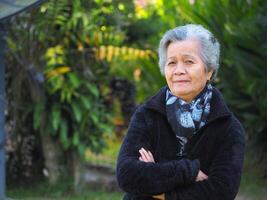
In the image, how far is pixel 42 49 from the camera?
6980 mm

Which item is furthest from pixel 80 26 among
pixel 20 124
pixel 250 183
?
pixel 250 183

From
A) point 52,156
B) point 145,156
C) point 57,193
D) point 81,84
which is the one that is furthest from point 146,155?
point 52,156

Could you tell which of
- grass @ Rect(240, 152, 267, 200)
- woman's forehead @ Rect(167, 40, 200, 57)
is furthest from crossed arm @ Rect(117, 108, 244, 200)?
grass @ Rect(240, 152, 267, 200)

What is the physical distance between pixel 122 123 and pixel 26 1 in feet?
23.3

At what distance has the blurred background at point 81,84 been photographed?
6.86 m

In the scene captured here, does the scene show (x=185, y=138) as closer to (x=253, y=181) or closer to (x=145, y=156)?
(x=145, y=156)

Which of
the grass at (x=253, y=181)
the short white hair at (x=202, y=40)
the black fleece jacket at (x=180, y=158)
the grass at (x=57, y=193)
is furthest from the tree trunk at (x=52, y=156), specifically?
the short white hair at (x=202, y=40)

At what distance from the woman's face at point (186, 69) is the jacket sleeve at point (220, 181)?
0.85 ft

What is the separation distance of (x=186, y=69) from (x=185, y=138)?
280mm

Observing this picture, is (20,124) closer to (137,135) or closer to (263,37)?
(263,37)

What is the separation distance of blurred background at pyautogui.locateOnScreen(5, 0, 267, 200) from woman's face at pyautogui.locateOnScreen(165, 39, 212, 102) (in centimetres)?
386

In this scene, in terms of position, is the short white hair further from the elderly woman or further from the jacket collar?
the jacket collar

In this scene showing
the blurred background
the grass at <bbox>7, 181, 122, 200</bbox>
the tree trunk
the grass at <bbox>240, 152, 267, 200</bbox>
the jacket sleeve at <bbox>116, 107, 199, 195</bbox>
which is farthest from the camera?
the grass at <bbox>240, 152, 267, 200</bbox>

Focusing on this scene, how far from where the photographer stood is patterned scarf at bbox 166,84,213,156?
8.95ft
